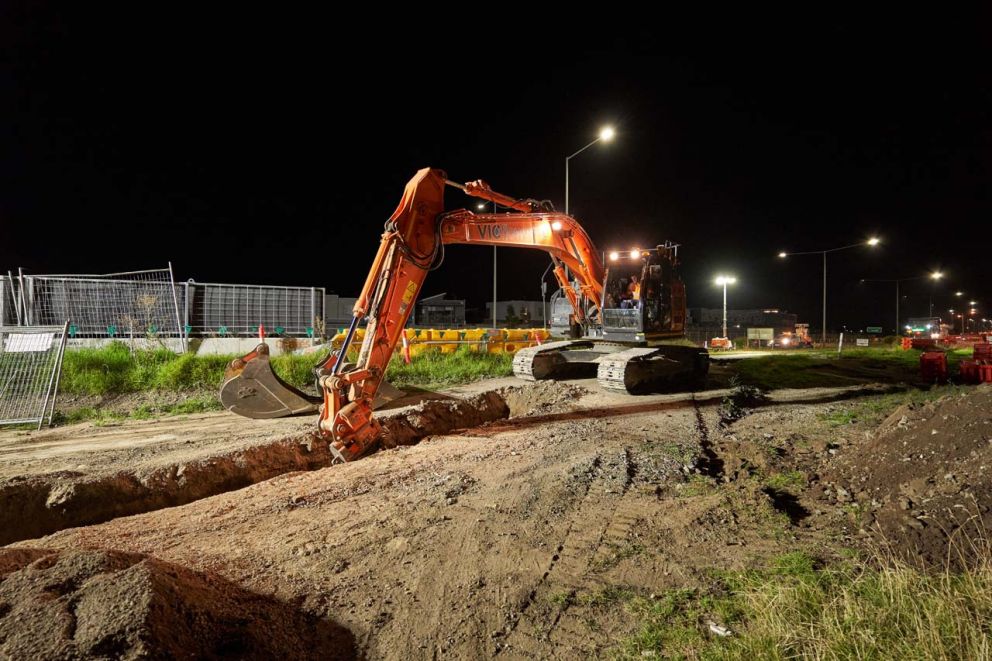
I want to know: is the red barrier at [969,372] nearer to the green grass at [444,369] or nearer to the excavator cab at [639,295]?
the excavator cab at [639,295]

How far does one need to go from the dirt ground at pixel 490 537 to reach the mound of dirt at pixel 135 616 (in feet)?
0.04

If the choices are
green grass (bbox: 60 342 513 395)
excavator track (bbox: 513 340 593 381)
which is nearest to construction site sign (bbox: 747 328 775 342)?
excavator track (bbox: 513 340 593 381)

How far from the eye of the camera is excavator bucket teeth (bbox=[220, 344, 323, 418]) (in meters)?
8.42

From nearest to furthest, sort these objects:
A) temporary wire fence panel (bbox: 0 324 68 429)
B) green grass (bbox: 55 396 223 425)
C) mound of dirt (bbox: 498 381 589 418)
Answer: temporary wire fence panel (bbox: 0 324 68 429) < green grass (bbox: 55 396 223 425) < mound of dirt (bbox: 498 381 589 418)

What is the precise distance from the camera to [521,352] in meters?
13.6

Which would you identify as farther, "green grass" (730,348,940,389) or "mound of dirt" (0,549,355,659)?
"green grass" (730,348,940,389)

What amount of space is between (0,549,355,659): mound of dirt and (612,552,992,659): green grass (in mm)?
1851

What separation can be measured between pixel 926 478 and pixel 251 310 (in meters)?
18.1

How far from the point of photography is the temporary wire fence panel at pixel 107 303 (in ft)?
45.8

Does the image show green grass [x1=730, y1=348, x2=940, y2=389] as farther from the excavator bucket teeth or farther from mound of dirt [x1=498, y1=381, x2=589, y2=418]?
the excavator bucket teeth

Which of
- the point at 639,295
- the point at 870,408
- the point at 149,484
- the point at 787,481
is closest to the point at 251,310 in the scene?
the point at 149,484

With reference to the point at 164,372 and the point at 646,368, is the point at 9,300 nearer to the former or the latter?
the point at 164,372

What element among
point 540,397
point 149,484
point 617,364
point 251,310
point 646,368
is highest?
point 251,310

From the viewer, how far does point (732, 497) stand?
5.04 m
